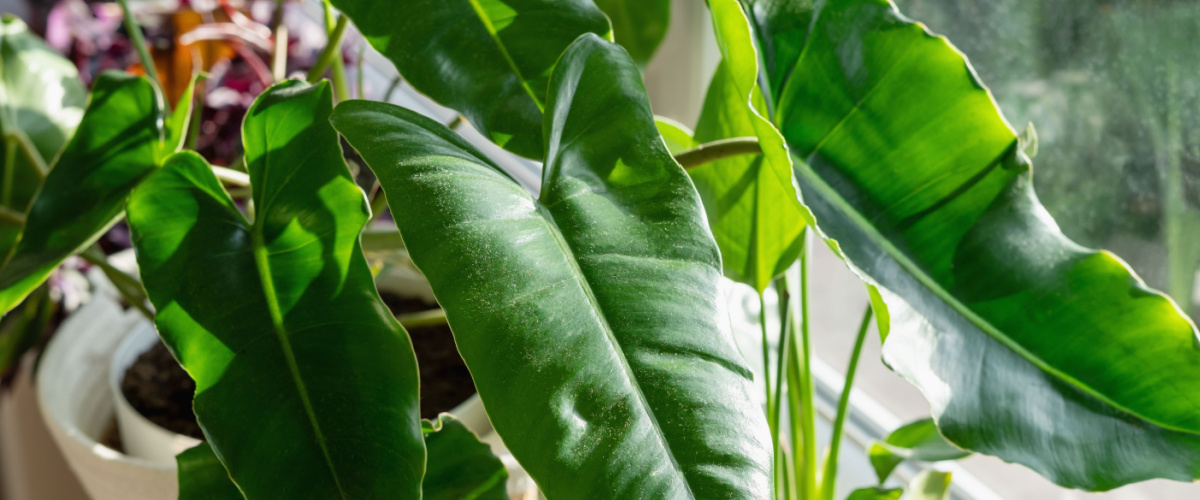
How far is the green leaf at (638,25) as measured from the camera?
2.34ft

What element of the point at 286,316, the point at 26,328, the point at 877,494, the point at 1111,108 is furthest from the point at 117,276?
the point at 1111,108

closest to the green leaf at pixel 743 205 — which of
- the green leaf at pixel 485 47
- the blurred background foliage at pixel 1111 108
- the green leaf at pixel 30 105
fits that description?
the green leaf at pixel 485 47

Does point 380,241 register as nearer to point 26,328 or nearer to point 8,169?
point 8,169

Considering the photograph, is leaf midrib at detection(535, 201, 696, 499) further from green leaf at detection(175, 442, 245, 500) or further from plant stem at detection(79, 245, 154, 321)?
plant stem at detection(79, 245, 154, 321)

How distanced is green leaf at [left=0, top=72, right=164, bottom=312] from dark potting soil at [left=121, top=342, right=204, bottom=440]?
11.0 inches

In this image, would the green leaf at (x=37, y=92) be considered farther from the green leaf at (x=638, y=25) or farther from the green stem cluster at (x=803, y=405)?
the green stem cluster at (x=803, y=405)

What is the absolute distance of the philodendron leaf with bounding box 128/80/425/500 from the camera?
0.41 meters

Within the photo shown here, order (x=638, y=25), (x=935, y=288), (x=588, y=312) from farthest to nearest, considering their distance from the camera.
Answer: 1. (x=638, y=25)
2. (x=935, y=288)
3. (x=588, y=312)

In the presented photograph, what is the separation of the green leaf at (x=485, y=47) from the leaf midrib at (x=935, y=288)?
0.16 meters

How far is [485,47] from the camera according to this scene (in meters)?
0.54

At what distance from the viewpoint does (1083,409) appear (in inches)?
17.6

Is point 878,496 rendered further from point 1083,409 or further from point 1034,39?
point 1034,39

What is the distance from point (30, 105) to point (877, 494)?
80 centimetres

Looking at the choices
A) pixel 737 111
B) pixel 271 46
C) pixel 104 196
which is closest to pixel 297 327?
pixel 104 196
